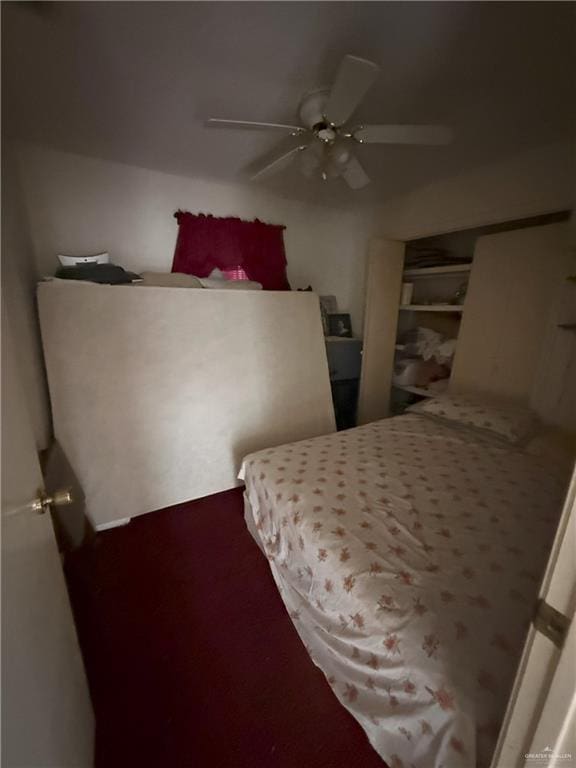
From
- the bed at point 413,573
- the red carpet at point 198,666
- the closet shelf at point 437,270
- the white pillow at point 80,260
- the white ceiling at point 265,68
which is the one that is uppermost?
the white ceiling at point 265,68

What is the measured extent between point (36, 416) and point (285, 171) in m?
2.21

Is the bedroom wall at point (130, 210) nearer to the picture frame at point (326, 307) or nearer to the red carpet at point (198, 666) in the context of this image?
the picture frame at point (326, 307)

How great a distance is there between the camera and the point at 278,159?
5.08 ft

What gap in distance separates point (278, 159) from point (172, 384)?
4.85ft

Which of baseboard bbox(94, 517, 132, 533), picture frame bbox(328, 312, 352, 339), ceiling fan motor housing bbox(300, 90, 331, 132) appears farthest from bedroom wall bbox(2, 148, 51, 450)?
picture frame bbox(328, 312, 352, 339)

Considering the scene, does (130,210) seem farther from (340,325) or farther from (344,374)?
(344,374)

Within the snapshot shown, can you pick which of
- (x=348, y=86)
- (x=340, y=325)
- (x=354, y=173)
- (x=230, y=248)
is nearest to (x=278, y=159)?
(x=354, y=173)

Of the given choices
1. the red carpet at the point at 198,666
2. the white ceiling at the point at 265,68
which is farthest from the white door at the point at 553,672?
the white ceiling at the point at 265,68

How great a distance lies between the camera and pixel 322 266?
3021 mm

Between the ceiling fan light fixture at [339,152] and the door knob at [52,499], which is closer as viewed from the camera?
the door knob at [52,499]

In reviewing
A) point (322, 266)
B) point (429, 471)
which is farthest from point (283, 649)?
point (322, 266)

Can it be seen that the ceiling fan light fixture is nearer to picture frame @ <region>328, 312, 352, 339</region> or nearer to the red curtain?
the red curtain

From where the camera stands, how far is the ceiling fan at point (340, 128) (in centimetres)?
104

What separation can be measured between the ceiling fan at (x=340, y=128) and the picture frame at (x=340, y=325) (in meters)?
1.51
